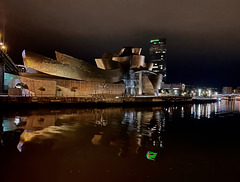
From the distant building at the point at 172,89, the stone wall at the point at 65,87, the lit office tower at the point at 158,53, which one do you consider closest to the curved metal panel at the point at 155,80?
the stone wall at the point at 65,87

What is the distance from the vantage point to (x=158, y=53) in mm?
158125

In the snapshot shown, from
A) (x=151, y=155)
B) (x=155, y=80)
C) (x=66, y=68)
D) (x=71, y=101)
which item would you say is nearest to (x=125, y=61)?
(x=155, y=80)

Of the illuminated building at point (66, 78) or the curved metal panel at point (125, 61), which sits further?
the curved metal panel at point (125, 61)

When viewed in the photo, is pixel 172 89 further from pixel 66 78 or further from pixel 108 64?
pixel 66 78

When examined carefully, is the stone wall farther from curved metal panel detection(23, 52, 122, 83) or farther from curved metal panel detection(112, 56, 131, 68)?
curved metal panel detection(112, 56, 131, 68)

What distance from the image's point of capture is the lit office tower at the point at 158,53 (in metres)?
152

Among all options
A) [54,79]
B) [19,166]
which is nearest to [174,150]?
[19,166]

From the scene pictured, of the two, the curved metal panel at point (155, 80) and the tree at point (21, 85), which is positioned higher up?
the curved metal panel at point (155, 80)

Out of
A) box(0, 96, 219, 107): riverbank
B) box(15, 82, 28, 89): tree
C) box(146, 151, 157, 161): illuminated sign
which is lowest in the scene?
box(146, 151, 157, 161): illuminated sign

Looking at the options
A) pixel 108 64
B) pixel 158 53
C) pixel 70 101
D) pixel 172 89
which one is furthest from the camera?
pixel 158 53

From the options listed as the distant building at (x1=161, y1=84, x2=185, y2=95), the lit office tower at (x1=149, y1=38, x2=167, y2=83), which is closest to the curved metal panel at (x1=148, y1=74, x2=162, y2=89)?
the distant building at (x1=161, y1=84, x2=185, y2=95)

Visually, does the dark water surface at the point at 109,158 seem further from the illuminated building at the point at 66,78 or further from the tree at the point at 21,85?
the illuminated building at the point at 66,78

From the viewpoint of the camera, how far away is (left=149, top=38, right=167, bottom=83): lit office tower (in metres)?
152

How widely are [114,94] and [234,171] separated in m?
28.7
